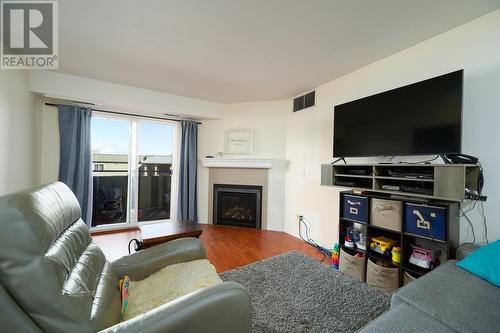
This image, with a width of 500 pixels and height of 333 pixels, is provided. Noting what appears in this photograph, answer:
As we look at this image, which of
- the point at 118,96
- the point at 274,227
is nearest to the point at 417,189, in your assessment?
the point at 274,227

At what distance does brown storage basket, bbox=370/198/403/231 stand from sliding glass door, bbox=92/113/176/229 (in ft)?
10.9

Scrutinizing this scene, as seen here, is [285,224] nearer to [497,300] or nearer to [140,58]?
[497,300]

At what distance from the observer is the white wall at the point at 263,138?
364 cm

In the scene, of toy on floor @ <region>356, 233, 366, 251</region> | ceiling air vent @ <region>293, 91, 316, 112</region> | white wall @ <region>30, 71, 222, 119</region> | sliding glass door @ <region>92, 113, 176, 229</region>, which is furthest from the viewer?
sliding glass door @ <region>92, 113, 176, 229</region>

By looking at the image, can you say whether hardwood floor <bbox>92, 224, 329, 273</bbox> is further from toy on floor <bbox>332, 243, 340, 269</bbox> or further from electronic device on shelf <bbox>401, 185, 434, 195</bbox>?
electronic device on shelf <bbox>401, 185, 434, 195</bbox>

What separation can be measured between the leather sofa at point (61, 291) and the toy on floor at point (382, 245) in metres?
1.66

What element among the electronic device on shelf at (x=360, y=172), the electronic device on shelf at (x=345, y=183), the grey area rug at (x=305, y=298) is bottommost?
the grey area rug at (x=305, y=298)

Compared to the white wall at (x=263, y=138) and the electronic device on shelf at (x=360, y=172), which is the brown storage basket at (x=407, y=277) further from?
the white wall at (x=263, y=138)

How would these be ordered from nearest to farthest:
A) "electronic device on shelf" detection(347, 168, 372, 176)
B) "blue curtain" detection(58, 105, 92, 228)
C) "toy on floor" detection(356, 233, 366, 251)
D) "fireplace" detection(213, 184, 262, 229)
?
"electronic device on shelf" detection(347, 168, 372, 176), "toy on floor" detection(356, 233, 366, 251), "blue curtain" detection(58, 105, 92, 228), "fireplace" detection(213, 184, 262, 229)

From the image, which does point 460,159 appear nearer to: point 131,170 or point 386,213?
point 386,213

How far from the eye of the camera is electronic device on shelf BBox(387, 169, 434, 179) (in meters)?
1.58

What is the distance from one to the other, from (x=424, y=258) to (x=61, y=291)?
2315 mm

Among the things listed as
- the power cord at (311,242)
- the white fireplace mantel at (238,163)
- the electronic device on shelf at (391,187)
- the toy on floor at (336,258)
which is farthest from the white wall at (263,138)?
the electronic device on shelf at (391,187)

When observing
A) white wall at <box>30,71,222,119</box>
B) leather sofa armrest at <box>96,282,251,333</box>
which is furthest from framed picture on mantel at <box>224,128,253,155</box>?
leather sofa armrest at <box>96,282,251,333</box>
